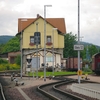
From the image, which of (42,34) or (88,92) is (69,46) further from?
(88,92)

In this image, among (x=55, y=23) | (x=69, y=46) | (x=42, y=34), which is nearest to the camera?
(x=42, y=34)

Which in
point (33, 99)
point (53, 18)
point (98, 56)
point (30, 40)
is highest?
point (53, 18)

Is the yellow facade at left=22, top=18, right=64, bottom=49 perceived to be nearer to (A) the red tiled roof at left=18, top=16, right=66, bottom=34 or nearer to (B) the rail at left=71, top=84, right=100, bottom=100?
(A) the red tiled roof at left=18, top=16, right=66, bottom=34

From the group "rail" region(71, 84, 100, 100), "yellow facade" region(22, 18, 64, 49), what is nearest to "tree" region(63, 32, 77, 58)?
"yellow facade" region(22, 18, 64, 49)

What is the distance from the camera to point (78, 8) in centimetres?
3181

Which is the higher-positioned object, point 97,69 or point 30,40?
point 30,40

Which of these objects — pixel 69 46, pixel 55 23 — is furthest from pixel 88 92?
pixel 69 46

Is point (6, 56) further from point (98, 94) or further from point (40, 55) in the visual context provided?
point (98, 94)

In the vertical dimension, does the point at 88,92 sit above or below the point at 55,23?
below

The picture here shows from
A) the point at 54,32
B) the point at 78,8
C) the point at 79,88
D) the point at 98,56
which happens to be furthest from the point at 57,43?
the point at 79,88

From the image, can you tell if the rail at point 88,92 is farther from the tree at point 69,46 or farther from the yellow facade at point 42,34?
the tree at point 69,46

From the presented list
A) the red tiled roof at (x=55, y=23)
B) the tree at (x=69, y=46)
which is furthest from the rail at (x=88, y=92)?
the tree at (x=69, y=46)

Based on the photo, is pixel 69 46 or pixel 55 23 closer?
pixel 55 23

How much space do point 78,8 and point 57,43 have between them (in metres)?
54.4
